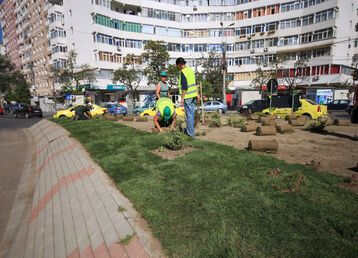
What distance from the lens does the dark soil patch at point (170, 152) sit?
528 centimetres

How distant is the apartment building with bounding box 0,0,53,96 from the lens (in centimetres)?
5134

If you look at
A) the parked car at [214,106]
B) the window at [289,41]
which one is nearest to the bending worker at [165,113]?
the parked car at [214,106]

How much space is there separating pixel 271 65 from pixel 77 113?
38.8 m

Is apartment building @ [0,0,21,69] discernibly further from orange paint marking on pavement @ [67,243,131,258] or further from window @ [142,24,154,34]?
orange paint marking on pavement @ [67,243,131,258]

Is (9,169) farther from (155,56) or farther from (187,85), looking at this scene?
(155,56)

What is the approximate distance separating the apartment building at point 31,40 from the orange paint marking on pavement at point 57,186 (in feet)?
172

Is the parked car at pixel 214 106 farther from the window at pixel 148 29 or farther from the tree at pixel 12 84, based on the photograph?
the tree at pixel 12 84

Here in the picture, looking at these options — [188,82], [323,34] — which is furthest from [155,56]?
[323,34]

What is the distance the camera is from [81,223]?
3385mm

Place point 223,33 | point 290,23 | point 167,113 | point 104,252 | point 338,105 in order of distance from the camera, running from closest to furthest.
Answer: point 104,252
point 167,113
point 338,105
point 290,23
point 223,33

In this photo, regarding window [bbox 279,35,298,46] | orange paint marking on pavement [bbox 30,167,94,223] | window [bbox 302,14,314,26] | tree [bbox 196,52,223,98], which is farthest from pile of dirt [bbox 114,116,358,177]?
window [bbox 302,14,314,26]

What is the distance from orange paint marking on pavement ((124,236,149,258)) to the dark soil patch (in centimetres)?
275

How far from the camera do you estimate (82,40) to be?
3931 cm

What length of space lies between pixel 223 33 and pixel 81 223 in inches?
2045
